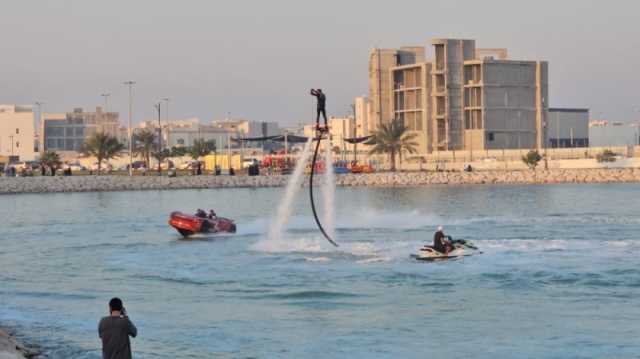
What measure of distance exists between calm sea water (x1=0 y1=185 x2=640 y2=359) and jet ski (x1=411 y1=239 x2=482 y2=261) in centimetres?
74

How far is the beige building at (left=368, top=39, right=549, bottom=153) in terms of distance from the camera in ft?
625

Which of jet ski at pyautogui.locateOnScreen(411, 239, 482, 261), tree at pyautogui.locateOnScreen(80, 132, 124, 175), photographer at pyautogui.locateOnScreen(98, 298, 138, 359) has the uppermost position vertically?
tree at pyautogui.locateOnScreen(80, 132, 124, 175)

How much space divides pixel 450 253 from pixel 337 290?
932 cm

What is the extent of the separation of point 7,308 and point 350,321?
12130 mm

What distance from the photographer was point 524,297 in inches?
1550

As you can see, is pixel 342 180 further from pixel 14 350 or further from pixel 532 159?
pixel 14 350

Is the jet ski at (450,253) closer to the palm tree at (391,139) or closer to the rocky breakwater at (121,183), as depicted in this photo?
the rocky breakwater at (121,183)

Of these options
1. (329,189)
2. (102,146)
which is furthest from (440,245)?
(102,146)

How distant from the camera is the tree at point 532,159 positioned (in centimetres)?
17738

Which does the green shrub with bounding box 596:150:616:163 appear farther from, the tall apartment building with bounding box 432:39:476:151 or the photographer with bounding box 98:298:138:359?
the photographer with bounding box 98:298:138:359

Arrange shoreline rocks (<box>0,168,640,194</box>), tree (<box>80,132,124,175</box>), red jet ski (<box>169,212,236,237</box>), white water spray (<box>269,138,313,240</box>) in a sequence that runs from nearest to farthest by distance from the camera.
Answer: white water spray (<box>269,138,313,240</box>) < red jet ski (<box>169,212,236,237</box>) < shoreline rocks (<box>0,168,640,194</box>) < tree (<box>80,132,124,175</box>)

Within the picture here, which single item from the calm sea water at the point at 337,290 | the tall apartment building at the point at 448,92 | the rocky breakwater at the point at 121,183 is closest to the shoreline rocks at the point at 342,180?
the rocky breakwater at the point at 121,183

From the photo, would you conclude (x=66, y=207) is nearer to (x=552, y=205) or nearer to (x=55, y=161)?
(x=552, y=205)

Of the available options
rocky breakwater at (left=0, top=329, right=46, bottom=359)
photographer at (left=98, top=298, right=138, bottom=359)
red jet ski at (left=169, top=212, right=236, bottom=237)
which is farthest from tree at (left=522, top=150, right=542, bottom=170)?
photographer at (left=98, top=298, right=138, bottom=359)
